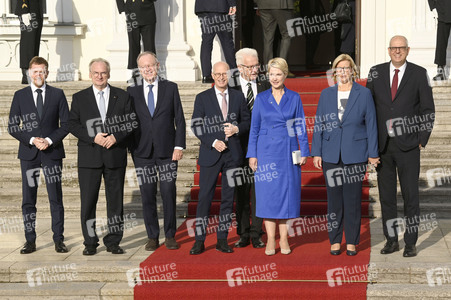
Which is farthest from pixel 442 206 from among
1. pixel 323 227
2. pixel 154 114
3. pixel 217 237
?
pixel 154 114

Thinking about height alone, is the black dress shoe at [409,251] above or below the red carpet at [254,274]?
above

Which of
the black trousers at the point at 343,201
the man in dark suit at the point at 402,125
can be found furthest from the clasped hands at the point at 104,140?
the man in dark suit at the point at 402,125

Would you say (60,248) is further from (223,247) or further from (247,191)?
(247,191)

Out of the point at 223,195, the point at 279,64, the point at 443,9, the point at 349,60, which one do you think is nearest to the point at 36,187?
the point at 223,195

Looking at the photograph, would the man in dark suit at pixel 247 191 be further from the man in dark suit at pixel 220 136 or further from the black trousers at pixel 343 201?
the black trousers at pixel 343 201

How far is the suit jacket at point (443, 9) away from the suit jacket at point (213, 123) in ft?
14.9

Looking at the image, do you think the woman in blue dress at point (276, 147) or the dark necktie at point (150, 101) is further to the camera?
the dark necktie at point (150, 101)

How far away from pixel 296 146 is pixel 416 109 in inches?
44.4

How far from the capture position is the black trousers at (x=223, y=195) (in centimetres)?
790

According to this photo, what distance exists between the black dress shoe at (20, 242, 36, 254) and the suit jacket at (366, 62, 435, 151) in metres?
3.42

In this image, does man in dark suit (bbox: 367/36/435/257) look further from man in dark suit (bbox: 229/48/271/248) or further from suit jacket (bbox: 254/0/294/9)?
suit jacket (bbox: 254/0/294/9)

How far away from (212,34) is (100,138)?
4.42 meters

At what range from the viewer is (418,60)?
483 inches

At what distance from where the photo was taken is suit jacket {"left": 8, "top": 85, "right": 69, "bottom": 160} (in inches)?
315
